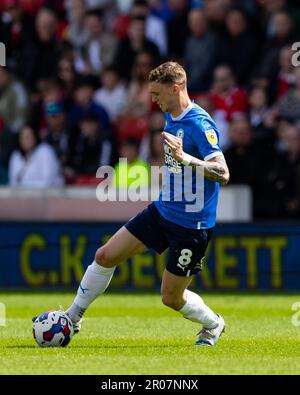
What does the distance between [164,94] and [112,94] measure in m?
9.25

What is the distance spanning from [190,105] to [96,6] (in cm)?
1051

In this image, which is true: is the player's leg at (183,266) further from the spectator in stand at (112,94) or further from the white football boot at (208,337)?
the spectator in stand at (112,94)

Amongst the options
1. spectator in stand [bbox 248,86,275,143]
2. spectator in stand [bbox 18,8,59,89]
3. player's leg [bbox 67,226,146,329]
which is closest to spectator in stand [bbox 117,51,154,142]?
spectator in stand [bbox 248,86,275,143]

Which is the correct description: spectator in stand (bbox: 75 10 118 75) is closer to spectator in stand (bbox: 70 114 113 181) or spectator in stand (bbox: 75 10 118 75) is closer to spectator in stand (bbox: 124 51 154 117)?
spectator in stand (bbox: 124 51 154 117)

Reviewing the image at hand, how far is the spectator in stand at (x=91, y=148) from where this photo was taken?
16516mm

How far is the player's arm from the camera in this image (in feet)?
26.5

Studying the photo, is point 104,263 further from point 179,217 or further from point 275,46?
point 275,46

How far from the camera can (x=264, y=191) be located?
15312 mm

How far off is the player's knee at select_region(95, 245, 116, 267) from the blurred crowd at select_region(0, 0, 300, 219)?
6.61m

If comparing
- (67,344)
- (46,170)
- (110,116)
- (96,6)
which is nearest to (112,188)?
(46,170)

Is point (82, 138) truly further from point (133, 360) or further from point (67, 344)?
point (133, 360)

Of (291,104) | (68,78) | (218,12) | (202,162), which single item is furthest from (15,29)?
(202,162)

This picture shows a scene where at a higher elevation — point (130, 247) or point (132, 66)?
point (132, 66)

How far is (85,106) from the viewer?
1725 cm
